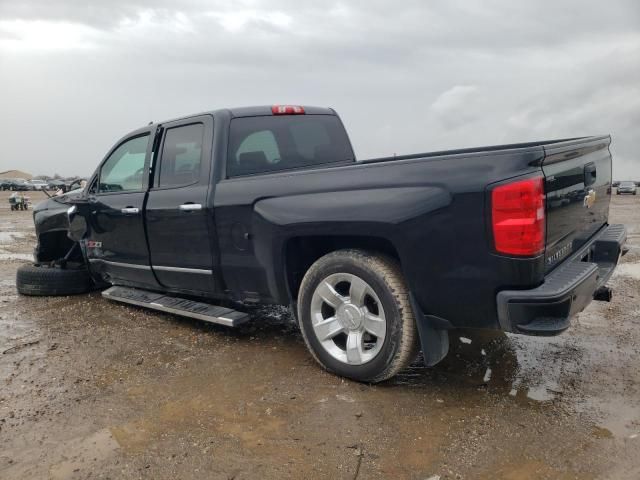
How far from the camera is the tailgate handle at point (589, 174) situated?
11.2 ft

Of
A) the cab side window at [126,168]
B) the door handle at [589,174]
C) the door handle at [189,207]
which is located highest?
the cab side window at [126,168]

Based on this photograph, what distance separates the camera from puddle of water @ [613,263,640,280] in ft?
22.5

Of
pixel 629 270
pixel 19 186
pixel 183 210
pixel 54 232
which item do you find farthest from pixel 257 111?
pixel 19 186

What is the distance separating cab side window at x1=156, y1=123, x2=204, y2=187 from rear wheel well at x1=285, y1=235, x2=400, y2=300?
1098 millimetres

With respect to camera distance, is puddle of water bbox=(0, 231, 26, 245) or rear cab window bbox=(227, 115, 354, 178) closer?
rear cab window bbox=(227, 115, 354, 178)

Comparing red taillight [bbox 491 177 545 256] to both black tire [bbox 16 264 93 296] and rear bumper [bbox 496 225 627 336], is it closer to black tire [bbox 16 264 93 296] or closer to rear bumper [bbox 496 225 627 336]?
rear bumper [bbox 496 225 627 336]

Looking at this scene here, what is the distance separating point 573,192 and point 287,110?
2559 mm

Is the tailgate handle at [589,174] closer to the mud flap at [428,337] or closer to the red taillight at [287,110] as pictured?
the mud flap at [428,337]

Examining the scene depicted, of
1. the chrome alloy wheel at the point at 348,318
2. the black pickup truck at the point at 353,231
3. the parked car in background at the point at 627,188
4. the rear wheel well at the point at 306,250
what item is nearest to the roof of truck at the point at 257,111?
the black pickup truck at the point at 353,231

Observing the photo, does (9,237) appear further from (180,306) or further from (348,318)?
(348,318)

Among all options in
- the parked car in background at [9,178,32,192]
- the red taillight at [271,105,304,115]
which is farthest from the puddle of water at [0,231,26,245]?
the parked car in background at [9,178,32,192]

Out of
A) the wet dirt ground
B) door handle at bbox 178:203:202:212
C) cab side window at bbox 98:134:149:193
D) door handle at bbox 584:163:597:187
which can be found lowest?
the wet dirt ground

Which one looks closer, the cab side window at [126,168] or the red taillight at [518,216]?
the red taillight at [518,216]

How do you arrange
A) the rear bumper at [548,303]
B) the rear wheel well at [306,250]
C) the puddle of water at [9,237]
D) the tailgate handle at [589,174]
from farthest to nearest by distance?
the puddle of water at [9,237]
the rear wheel well at [306,250]
the tailgate handle at [589,174]
the rear bumper at [548,303]
